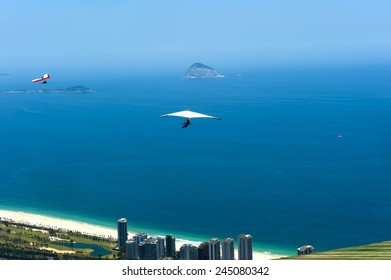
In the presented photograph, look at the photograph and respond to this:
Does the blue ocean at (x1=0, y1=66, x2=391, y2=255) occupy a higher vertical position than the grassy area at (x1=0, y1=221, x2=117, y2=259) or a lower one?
higher

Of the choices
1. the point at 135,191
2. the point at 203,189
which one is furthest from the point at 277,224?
the point at 135,191

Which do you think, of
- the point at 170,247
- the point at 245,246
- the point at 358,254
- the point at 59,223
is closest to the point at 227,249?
the point at 170,247

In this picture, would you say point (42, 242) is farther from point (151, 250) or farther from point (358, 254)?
point (358, 254)

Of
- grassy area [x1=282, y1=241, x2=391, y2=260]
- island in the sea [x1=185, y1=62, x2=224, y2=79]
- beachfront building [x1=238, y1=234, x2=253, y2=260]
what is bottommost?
beachfront building [x1=238, y1=234, x2=253, y2=260]

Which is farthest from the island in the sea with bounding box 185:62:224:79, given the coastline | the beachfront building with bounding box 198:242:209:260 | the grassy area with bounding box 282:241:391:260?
the grassy area with bounding box 282:241:391:260

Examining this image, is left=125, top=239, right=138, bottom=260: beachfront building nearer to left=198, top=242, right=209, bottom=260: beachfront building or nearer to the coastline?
left=198, top=242, right=209, bottom=260: beachfront building

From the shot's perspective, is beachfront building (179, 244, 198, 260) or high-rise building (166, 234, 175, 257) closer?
beachfront building (179, 244, 198, 260)
